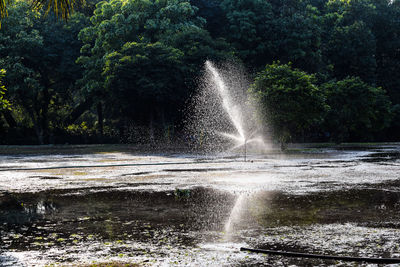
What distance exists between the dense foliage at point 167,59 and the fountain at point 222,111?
1567 millimetres

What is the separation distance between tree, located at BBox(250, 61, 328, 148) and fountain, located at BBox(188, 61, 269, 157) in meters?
3.90

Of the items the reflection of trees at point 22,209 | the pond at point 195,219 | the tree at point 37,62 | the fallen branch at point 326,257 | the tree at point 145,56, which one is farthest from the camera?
the tree at point 37,62

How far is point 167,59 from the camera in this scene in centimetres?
4569

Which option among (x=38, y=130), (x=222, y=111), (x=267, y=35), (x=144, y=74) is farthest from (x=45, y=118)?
(x=267, y=35)

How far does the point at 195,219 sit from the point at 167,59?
3711 cm

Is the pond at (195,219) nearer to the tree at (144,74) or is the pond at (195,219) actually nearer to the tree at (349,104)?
the tree at (144,74)

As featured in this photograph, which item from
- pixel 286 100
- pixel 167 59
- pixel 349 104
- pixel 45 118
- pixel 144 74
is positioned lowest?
pixel 45 118

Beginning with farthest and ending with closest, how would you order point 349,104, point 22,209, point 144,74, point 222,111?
point 349,104 → point 144,74 → point 222,111 → point 22,209

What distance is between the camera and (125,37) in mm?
51688

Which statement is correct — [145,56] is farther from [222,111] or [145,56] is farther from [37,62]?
[37,62]

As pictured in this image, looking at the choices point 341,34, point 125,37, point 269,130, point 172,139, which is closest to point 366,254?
point 269,130

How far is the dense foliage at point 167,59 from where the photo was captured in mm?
47281

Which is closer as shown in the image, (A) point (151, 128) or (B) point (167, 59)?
(B) point (167, 59)

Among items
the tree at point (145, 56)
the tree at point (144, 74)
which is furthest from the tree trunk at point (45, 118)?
the tree at point (144, 74)
